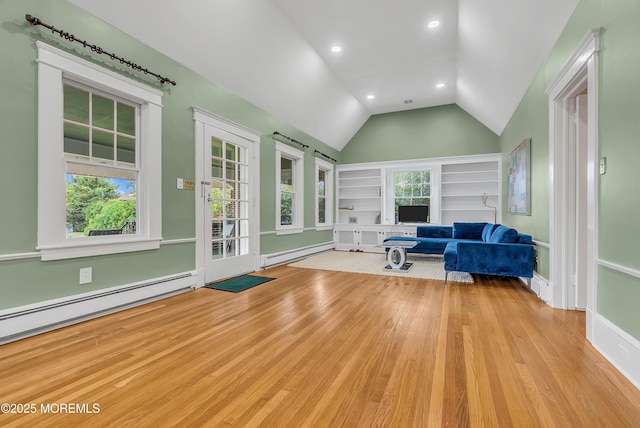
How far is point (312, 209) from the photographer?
22.6 feet

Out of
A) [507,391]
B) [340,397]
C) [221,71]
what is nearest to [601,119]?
[507,391]

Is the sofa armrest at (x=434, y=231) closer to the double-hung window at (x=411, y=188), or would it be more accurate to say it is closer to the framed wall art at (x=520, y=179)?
the double-hung window at (x=411, y=188)

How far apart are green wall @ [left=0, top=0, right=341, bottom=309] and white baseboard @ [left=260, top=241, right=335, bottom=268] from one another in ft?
5.14

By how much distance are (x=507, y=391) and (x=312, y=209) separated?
553 cm

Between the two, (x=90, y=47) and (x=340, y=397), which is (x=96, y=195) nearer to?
(x=90, y=47)

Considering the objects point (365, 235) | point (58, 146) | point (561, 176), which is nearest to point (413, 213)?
point (365, 235)

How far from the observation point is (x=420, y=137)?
7500mm

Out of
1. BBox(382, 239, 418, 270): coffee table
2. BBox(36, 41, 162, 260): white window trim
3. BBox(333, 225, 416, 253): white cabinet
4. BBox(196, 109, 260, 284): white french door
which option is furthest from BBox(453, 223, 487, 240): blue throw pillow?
BBox(36, 41, 162, 260): white window trim

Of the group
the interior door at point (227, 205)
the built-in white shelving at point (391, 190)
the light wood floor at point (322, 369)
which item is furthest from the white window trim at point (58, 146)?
the built-in white shelving at point (391, 190)

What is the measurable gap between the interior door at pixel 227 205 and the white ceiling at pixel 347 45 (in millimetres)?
887

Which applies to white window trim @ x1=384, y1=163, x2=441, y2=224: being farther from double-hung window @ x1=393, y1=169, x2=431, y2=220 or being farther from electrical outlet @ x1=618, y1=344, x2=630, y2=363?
electrical outlet @ x1=618, y1=344, x2=630, y2=363

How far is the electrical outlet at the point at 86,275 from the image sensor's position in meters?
2.61

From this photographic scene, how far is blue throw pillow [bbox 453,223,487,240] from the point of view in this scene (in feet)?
20.2

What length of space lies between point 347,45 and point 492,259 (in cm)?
388
